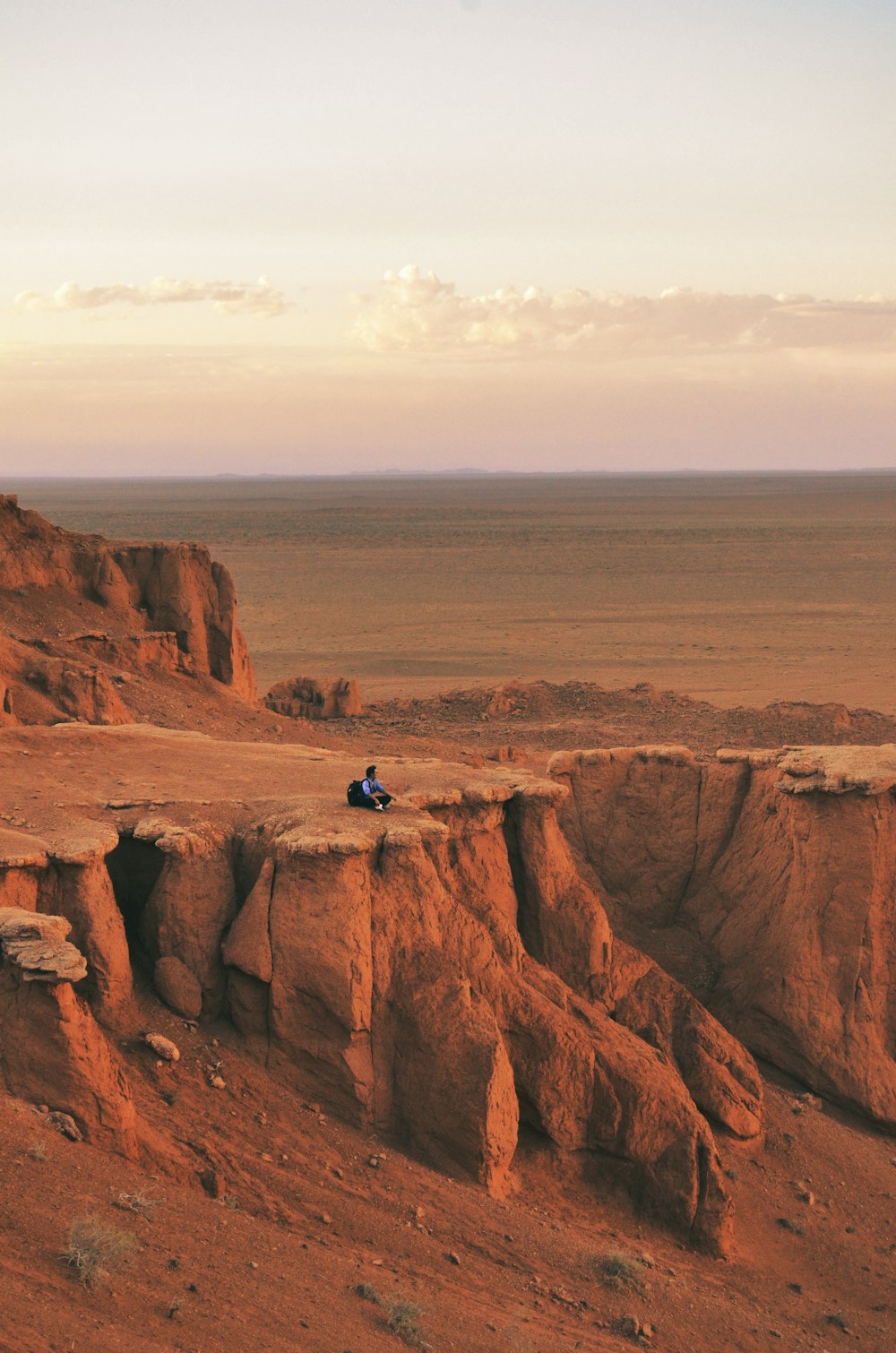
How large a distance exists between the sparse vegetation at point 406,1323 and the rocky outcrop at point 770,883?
6.43 meters

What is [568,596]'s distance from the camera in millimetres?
55219

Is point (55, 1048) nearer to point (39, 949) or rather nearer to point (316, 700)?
point (39, 949)

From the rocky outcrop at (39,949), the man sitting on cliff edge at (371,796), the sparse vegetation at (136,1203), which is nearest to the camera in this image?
the sparse vegetation at (136,1203)

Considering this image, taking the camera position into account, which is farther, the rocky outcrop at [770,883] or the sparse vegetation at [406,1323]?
the rocky outcrop at [770,883]

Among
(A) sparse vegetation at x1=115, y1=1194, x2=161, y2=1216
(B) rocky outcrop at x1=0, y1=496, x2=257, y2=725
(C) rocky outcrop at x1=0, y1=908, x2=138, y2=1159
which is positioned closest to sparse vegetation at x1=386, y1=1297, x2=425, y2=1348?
(A) sparse vegetation at x1=115, y1=1194, x2=161, y2=1216

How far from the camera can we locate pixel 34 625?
21.6m

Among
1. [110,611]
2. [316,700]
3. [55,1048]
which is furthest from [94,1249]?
[316,700]

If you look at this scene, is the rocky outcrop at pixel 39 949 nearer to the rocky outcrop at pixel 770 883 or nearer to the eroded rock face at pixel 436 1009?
the eroded rock face at pixel 436 1009

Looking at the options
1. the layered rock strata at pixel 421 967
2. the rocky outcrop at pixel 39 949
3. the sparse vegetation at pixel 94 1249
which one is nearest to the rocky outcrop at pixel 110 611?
the layered rock strata at pixel 421 967

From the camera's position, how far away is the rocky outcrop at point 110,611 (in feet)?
66.0

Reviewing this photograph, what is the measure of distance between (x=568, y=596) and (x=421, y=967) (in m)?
44.7

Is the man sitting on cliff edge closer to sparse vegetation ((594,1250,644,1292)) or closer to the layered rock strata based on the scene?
the layered rock strata

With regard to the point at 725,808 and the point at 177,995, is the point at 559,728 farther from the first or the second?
the point at 177,995

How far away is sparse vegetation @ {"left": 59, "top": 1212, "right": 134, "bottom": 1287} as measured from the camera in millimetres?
7520
